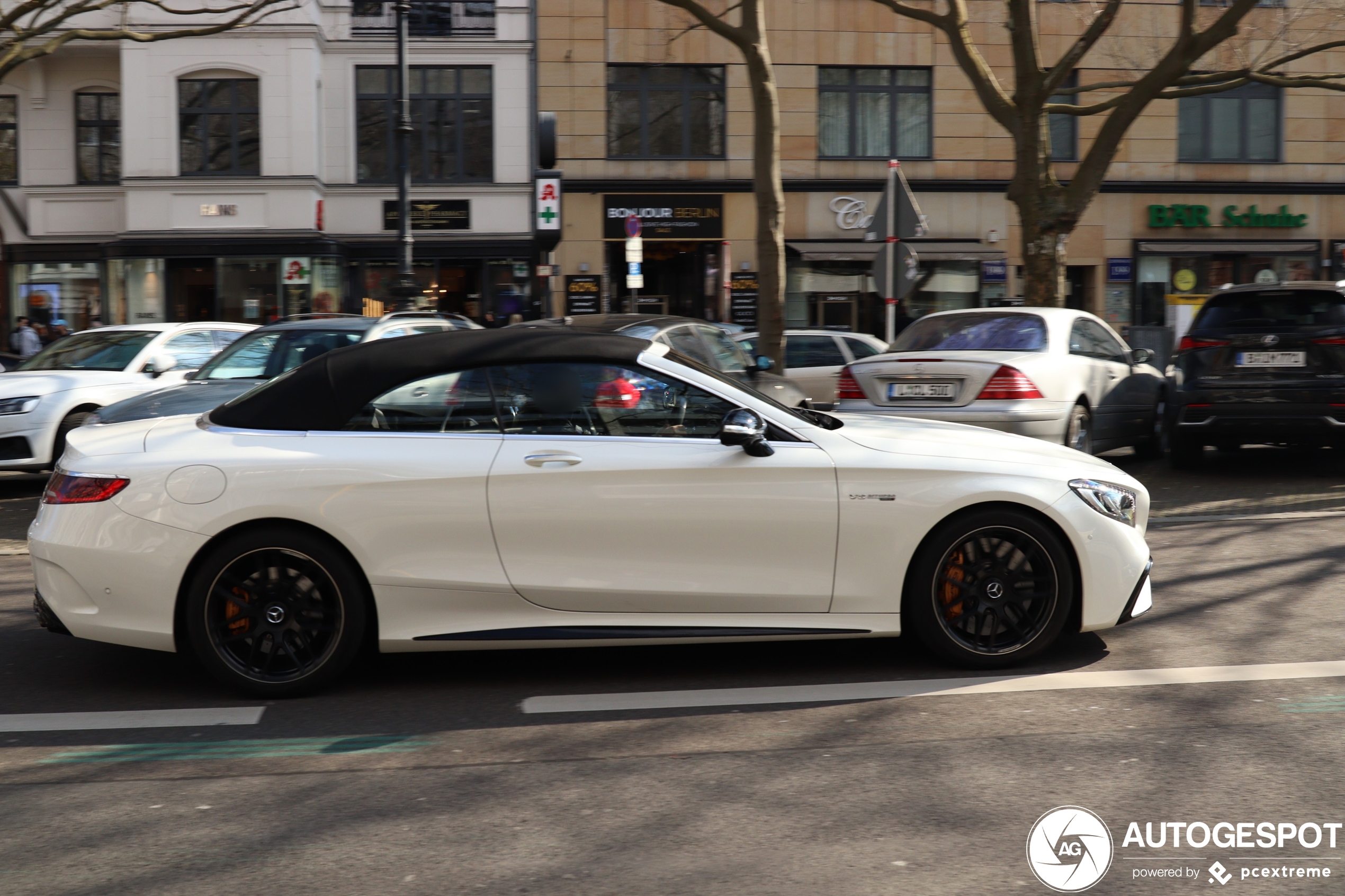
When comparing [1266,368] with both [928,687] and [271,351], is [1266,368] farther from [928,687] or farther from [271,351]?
[271,351]

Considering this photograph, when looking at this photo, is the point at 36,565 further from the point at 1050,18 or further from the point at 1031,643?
the point at 1050,18

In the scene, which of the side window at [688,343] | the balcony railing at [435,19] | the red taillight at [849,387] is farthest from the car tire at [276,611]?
the balcony railing at [435,19]

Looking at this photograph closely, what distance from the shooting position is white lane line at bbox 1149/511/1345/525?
8.97 metres

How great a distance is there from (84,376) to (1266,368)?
10.2 metres

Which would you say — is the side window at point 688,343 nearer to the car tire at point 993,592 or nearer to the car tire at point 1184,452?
the car tire at point 1184,452

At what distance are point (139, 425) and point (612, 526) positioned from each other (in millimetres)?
2087

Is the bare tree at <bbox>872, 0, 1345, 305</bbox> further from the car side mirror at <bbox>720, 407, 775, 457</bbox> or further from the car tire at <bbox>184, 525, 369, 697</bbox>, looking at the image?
the car tire at <bbox>184, 525, 369, 697</bbox>

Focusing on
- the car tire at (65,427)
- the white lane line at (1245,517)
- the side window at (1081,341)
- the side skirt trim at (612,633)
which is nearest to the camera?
the side skirt trim at (612,633)

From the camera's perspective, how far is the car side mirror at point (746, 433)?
16.1ft

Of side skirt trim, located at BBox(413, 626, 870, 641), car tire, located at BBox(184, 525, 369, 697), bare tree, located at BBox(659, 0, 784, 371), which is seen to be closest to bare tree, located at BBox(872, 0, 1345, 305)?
bare tree, located at BBox(659, 0, 784, 371)

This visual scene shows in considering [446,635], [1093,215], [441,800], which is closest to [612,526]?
[446,635]

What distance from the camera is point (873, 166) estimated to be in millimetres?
29594

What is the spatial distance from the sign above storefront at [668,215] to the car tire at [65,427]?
18738 millimetres

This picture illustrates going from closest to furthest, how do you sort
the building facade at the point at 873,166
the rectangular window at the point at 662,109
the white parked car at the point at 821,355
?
the white parked car at the point at 821,355 → the building facade at the point at 873,166 → the rectangular window at the point at 662,109
